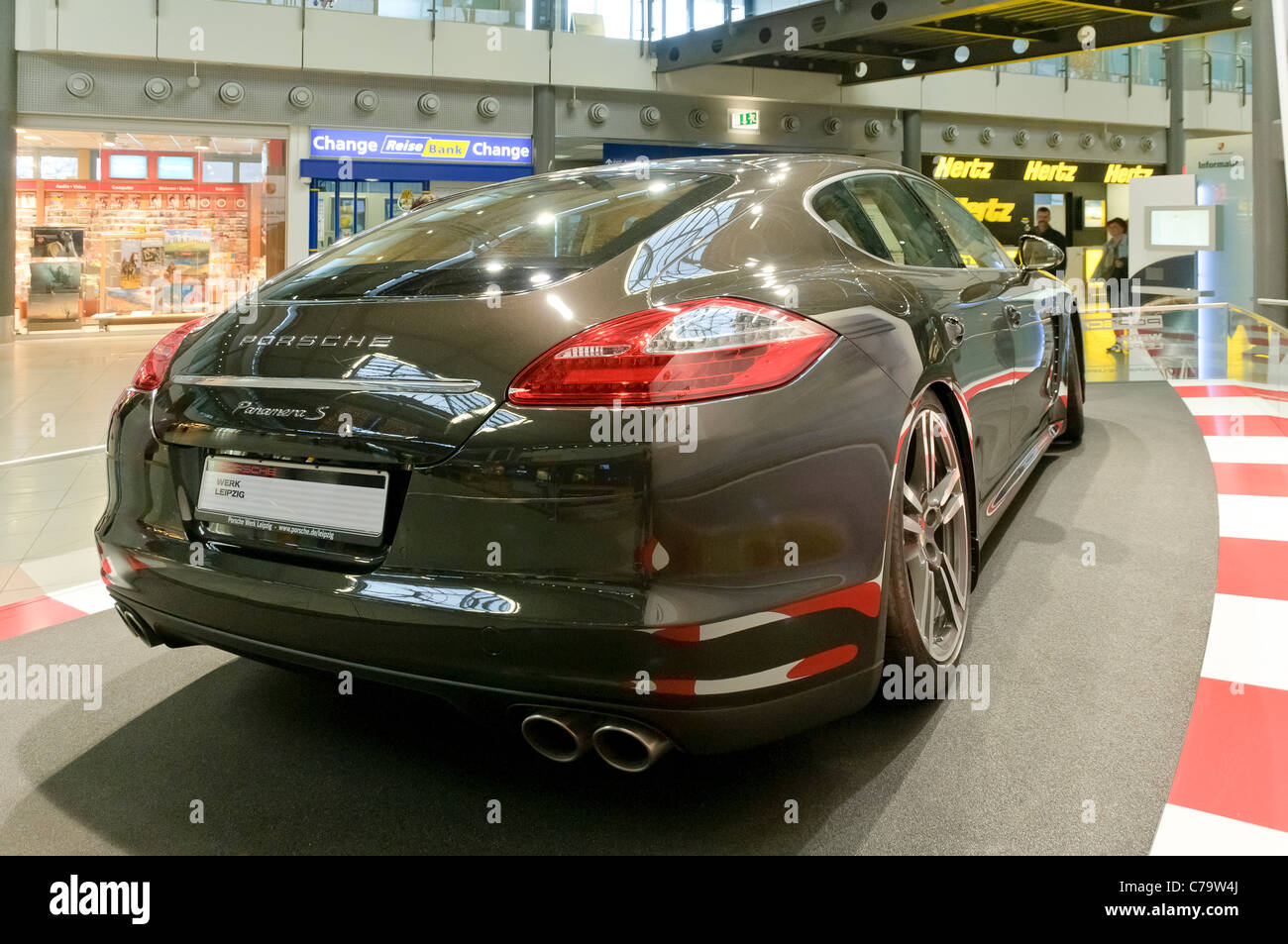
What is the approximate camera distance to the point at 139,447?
1934 mm

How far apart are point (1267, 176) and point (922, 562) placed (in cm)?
1068

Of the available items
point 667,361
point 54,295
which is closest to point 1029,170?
point 54,295

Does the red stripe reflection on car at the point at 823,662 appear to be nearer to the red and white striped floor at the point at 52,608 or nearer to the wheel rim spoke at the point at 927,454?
the wheel rim spoke at the point at 927,454

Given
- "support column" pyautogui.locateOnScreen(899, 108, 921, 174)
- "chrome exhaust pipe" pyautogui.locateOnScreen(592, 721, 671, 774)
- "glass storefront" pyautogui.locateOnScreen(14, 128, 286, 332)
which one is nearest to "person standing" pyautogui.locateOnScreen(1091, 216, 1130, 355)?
"support column" pyautogui.locateOnScreen(899, 108, 921, 174)

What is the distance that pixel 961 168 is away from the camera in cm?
1812

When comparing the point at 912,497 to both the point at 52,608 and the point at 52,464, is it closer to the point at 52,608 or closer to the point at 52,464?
the point at 52,608

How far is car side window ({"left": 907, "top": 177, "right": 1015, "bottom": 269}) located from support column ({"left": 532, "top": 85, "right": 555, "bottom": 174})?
11.8 m

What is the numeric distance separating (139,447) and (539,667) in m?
0.97

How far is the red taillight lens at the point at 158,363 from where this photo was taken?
200cm

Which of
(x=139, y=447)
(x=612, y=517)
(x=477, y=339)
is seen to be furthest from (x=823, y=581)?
(x=139, y=447)

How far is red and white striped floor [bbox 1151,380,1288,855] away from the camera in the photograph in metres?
1.68

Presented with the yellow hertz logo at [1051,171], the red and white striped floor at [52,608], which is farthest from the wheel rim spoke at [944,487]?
the yellow hertz logo at [1051,171]
